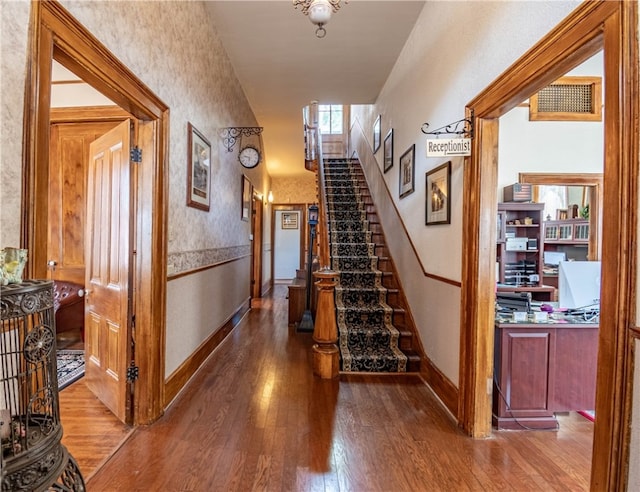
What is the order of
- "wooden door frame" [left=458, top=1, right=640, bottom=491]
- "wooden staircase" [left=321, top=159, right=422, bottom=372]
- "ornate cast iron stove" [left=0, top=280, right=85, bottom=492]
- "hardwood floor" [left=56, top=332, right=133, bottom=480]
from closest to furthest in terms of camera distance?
"ornate cast iron stove" [left=0, top=280, right=85, bottom=492]
"wooden door frame" [left=458, top=1, right=640, bottom=491]
"hardwood floor" [left=56, top=332, right=133, bottom=480]
"wooden staircase" [left=321, top=159, right=422, bottom=372]

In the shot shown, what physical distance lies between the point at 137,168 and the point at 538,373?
313 cm

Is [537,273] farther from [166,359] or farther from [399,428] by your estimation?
[166,359]

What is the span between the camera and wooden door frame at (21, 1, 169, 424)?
120cm

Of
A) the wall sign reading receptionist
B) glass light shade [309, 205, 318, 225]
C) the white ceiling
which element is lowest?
glass light shade [309, 205, 318, 225]

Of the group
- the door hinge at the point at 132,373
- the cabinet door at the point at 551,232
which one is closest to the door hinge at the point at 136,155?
the door hinge at the point at 132,373

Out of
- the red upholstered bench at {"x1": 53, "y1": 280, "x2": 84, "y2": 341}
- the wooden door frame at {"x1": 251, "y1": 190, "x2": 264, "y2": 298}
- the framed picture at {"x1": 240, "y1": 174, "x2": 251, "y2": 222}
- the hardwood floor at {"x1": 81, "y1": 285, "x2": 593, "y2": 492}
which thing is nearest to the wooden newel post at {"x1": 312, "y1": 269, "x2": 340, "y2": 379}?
the hardwood floor at {"x1": 81, "y1": 285, "x2": 593, "y2": 492}

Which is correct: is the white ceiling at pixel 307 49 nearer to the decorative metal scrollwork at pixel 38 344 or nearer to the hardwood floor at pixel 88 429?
the decorative metal scrollwork at pixel 38 344

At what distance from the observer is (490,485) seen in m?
1.71

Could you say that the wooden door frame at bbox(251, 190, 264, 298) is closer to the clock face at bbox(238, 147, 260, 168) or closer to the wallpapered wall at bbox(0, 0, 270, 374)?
the wallpapered wall at bbox(0, 0, 270, 374)

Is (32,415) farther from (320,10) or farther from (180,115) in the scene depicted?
(320,10)

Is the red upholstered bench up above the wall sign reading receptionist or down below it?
below

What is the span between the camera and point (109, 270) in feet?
7.86

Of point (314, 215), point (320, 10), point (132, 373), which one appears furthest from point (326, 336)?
point (320, 10)

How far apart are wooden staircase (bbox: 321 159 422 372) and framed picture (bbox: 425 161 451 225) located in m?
1.18
